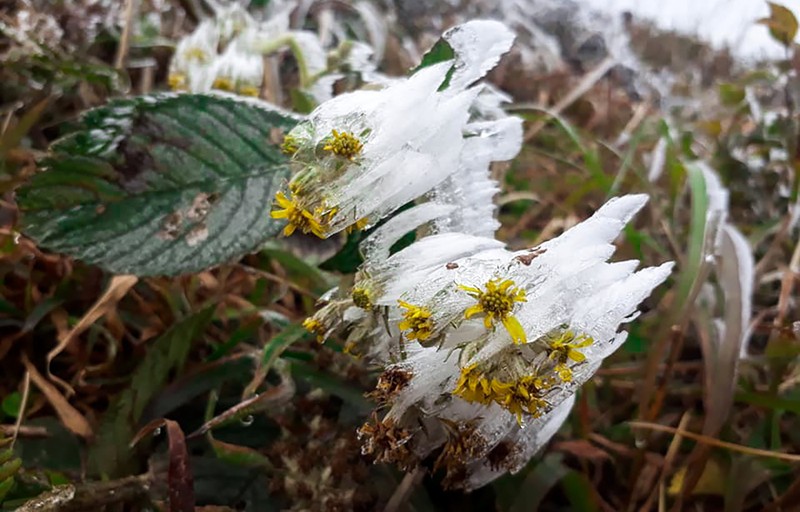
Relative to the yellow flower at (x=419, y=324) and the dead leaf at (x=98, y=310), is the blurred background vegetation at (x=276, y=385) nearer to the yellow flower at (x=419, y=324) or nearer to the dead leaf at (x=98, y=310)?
the dead leaf at (x=98, y=310)

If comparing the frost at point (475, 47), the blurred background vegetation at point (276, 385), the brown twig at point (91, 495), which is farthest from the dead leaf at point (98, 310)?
the frost at point (475, 47)

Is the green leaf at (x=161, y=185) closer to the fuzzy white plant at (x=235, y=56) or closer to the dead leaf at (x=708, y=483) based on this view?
the fuzzy white plant at (x=235, y=56)

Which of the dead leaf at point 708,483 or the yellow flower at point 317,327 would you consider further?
the dead leaf at point 708,483

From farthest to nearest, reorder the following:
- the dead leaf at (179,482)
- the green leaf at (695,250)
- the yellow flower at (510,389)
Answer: the green leaf at (695,250), the dead leaf at (179,482), the yellow flower at (510,389)

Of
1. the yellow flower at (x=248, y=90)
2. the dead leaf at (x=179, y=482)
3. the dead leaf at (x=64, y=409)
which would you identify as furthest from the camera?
the yellow flower at (x=248, y=90)

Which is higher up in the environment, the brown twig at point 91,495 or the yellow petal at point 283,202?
the yellow petal at point 283,202

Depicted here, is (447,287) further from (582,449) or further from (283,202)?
(582,449)

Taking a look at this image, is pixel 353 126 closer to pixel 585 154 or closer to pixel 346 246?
pixel 346 246

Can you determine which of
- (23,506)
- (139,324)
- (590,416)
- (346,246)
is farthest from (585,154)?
(23,506)

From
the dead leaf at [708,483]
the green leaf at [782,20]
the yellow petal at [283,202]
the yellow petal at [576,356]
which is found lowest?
the dead leaf at [708,483]
